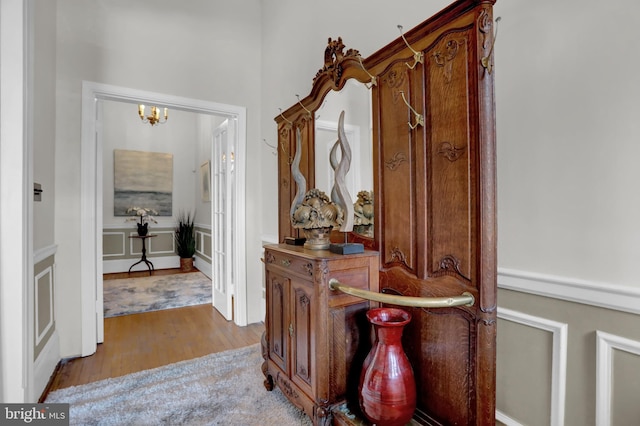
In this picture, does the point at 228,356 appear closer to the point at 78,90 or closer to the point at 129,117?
the point at 78,90

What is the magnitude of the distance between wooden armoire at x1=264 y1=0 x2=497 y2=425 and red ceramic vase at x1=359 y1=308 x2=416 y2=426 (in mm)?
136

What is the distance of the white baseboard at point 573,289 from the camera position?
102 centimetres

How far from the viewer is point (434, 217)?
1352 mm

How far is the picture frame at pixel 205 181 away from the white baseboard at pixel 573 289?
541 cm

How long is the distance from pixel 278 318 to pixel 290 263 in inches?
16.9

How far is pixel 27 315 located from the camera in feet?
4.91

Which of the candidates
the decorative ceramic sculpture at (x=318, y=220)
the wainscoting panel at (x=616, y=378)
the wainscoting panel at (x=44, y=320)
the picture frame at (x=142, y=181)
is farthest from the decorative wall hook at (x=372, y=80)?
the picture frame at (x=142, y=181)

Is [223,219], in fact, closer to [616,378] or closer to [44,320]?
[44,320]

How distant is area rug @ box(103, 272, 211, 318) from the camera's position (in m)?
3.91

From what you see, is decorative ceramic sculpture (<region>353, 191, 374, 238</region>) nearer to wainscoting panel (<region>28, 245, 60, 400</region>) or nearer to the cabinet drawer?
the cabinet drawer

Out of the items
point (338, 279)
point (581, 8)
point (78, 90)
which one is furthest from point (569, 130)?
point (78, 90)

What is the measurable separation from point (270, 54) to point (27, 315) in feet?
9.73

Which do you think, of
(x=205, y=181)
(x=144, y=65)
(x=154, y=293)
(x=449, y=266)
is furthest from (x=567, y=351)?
(x=205, y=181)
